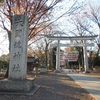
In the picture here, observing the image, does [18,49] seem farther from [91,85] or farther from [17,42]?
[91,85]

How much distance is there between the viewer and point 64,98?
8945mm

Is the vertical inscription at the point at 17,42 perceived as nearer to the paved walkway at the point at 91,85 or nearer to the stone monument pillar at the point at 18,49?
the stone monument pillar at the point at 18,49

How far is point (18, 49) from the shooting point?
10.5 m

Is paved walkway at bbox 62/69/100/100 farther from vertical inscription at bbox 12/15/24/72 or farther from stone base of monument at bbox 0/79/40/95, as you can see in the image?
vertical inscription at bbox 12/15/24/72

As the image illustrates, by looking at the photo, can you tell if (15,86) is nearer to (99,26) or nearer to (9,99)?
(9,99)

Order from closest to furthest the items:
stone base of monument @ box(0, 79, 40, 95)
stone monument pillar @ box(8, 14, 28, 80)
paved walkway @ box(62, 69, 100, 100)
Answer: stone base of monument @ box(0, 79, 40, 95) < stone monument pillar @ box(8, 14, 28, 80) < paved walkway @ box(62, 69, 100, 100)

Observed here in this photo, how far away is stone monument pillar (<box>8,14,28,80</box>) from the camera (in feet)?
33.8

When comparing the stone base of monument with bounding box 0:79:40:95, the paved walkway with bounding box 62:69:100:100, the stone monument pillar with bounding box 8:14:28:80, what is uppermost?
the stone monument pillar with bounding box 8:14:28:80

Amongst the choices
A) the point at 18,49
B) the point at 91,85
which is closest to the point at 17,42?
the point at 18,49

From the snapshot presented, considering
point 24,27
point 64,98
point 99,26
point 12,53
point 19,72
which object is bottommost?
point 64,98

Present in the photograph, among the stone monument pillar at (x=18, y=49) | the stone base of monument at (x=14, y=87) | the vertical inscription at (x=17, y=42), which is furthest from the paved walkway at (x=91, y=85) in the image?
the vertical inscription at (x=17, y=42)

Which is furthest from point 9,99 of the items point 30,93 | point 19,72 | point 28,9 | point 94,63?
point 94,63

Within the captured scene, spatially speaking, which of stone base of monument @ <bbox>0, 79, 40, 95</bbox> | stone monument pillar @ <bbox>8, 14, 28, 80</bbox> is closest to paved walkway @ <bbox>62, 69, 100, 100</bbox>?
stone base of monument @ <bbox>0, 79, 40, 95</bbox>

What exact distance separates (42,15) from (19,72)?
993 centimetres
